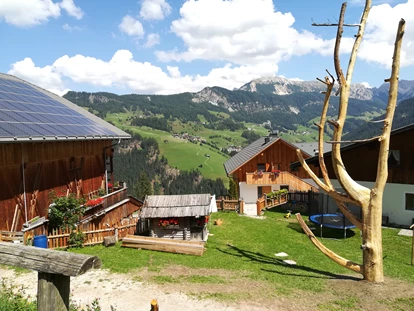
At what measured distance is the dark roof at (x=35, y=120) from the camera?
14242 millimetres

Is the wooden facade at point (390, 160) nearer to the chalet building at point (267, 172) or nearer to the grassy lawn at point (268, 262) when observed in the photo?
the grassy lawn at point (268, 262)

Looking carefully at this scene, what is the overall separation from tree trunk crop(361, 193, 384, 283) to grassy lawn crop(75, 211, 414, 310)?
62cm

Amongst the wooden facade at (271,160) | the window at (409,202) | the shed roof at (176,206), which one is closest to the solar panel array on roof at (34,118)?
the shed roof at (176,206)

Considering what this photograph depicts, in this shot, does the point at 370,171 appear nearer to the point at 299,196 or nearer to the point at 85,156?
the point at 299,196

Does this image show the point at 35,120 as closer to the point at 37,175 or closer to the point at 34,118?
the point at 34,118

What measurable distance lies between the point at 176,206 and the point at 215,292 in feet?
30.1

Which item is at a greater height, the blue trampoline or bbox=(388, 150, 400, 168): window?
bbox=(388, 150, 400, 168): window

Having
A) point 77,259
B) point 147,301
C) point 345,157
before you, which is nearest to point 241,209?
point 345,157

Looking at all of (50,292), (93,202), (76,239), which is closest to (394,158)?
→ (93,202)

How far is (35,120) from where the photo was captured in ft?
54.6

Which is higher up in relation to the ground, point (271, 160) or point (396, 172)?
point (271, 160)

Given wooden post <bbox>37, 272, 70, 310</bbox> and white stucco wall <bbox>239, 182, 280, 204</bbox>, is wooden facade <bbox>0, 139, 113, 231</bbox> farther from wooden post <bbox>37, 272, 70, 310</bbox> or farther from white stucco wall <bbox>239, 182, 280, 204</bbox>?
white stucco wall <bbox>239, 182, 280, 204</bbox>

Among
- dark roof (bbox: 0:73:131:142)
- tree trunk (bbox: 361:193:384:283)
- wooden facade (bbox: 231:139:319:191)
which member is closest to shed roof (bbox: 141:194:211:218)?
dark roof (bbox: 0:73:131:142)

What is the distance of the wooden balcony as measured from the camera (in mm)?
34625
